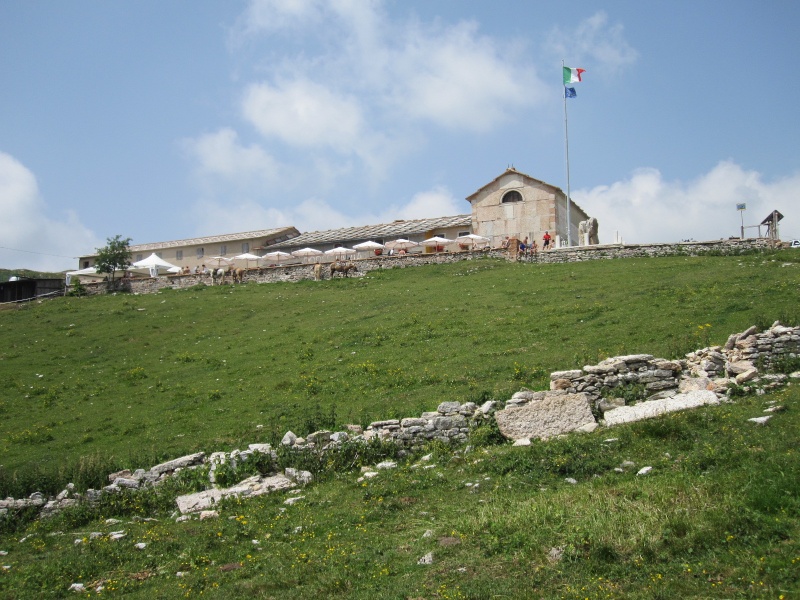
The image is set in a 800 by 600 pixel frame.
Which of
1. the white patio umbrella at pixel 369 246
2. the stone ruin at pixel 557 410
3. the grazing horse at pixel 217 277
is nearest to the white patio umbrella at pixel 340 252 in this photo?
the white patio umbrella at pixel 369 246

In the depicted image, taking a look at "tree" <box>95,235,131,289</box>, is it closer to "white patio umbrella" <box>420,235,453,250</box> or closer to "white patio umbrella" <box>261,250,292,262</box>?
"white patio umbrella" <box>261,250,292,262</box>

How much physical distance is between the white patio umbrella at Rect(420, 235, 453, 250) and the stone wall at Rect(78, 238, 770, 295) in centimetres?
525

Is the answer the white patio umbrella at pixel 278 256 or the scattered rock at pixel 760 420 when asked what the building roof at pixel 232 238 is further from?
the scattered rock at pixel 760 420

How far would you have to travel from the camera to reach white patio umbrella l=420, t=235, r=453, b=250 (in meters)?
58.7

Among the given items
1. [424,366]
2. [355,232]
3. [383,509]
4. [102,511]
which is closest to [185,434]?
[102,511]

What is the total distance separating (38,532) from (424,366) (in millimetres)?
14636

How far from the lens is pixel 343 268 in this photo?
178 ft

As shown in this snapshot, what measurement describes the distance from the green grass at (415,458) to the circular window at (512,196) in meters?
17.5

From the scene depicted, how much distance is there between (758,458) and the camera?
12.6 metres

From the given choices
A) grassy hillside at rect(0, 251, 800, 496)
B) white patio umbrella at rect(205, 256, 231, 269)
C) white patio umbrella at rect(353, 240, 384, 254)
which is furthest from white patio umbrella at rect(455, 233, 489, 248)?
white patio umbrella at rect(205, 256, 231, 269)

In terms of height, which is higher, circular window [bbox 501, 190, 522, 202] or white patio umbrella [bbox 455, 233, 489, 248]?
circular window [bbox 501, 190, 522, 202]

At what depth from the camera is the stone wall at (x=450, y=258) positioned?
45906 millimetres

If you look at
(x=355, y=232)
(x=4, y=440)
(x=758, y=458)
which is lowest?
(x=4, y=440)

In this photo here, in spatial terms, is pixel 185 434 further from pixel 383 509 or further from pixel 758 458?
pixel 758 458
